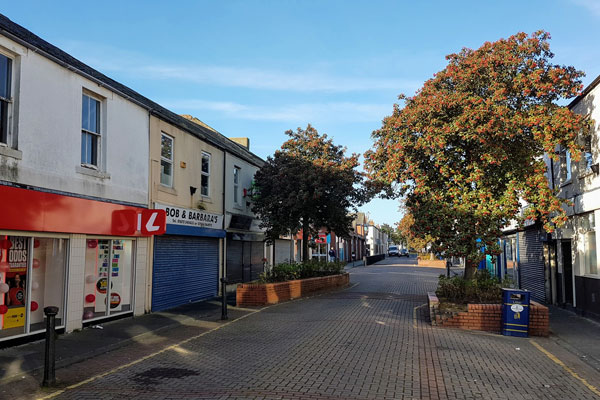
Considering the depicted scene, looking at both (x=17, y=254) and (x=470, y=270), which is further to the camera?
(x=470, y=270)

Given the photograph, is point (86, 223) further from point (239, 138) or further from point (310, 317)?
point (239, 138)

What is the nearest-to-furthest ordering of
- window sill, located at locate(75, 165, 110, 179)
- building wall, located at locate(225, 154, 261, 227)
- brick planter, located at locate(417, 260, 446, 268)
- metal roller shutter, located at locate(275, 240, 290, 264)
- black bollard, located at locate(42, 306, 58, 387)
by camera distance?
black bollard, located at locate(42, 306, 58, 387) → window sill, located at locate(75, 165, 110, 179) → building wall, located at locate(225, 154, 261, 227) → metal roller shutter, located at locate(275, 240, 290, 264) → brick planter, located at locate(417, 260, 446, 268)

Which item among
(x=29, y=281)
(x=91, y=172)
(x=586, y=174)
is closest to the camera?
(x=29, y=281)

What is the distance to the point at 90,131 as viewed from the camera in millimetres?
11312

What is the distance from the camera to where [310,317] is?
41.4 feet

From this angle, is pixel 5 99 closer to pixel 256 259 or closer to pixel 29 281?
pixel 29 281

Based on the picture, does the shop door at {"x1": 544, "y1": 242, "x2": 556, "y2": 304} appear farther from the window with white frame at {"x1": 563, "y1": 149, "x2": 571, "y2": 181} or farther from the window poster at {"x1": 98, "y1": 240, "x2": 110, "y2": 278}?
the window poster at {"x1": 98, "y1": 240, "x2": 110, "y2": 278}

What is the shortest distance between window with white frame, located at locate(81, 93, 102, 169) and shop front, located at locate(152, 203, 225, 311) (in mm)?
2715

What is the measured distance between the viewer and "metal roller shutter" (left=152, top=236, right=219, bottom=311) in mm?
13938

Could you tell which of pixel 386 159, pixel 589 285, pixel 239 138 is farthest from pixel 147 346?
pixel 239 138

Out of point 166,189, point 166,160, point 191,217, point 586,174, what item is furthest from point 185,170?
point 586,174

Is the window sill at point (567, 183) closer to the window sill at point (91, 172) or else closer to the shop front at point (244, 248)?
the shop front at point (244, 248)

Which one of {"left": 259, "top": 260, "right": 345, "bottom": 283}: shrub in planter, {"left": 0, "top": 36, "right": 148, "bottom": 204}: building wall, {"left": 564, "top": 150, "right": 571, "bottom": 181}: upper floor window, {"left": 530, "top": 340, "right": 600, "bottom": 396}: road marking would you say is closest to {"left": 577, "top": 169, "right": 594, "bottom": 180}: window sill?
{"left": 564, "top": 150, "right": 571, "bottom": 181}: upper floor window

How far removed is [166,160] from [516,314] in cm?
1045
